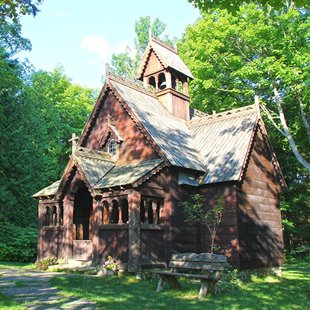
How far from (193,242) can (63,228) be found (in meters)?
6.68

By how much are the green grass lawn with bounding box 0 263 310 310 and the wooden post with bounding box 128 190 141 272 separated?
1.90 feet

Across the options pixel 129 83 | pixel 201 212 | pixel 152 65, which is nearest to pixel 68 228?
pixel 201 212

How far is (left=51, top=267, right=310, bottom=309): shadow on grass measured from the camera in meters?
11.1

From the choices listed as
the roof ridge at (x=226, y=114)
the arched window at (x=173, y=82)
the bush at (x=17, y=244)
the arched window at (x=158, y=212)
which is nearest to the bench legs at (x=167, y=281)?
the arched window at (x=158, y=212)

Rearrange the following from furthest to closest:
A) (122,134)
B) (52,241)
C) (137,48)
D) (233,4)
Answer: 1. (137,48)
2. (122,134)
3. (52,241)
4. (233,4)

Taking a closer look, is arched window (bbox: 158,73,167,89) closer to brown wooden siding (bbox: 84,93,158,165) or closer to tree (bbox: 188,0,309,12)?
brown wooden siding (bbox: 84,93,158,165)

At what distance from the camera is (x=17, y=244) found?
24812 mm

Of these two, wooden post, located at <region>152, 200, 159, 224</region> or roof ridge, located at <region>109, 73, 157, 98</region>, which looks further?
roof ridge, located at <region>109, 73, 157, 98</region>

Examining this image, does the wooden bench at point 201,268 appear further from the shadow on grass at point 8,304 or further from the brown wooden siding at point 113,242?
the shadow on grass at point 8,304

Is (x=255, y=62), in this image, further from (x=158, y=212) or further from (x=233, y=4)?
(x=233, y=4)

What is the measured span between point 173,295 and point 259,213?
9.32 m

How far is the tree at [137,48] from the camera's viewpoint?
49.8 metres

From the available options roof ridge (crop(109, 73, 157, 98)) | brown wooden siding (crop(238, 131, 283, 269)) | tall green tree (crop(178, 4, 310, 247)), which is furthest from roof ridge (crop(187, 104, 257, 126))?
tall green tree (crop(178, 4, 310, 247))

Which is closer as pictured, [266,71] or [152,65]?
[152,65]
